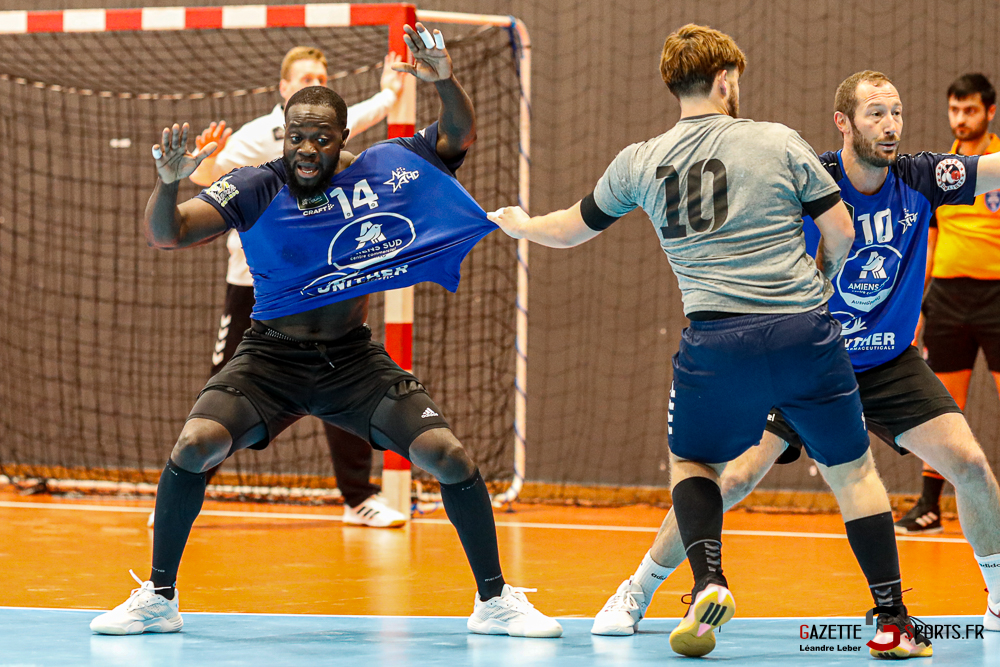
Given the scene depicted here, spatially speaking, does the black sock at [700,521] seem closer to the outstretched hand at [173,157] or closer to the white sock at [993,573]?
the white sock at [993,573]

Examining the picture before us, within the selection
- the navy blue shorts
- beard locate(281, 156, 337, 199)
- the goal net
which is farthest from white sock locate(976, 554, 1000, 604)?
the goal net

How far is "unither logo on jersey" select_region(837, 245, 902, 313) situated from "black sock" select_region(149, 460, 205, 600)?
93.2 inches

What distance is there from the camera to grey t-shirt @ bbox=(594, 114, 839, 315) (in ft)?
11.4

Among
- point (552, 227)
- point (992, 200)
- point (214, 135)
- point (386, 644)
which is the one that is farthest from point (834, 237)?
point (214, 135)

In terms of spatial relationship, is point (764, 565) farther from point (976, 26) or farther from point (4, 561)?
point (976, 26)

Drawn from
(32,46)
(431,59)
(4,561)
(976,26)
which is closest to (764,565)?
(431,59)

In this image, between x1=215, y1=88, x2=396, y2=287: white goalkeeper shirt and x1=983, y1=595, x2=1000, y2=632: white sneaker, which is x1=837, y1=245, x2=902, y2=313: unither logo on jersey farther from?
x1=215, y1=88, x2=396, y2=287: white goalkeeper shirt

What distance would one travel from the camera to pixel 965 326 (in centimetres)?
688

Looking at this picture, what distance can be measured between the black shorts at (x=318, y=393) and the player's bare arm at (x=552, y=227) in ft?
2.29

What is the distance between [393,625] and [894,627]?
170 cm

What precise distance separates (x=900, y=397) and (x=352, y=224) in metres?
2.01

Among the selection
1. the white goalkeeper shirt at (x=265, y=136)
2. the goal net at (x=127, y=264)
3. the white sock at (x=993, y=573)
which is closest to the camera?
the white sock at (x=993, y=573)

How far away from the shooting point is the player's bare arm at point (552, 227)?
3.93 metres

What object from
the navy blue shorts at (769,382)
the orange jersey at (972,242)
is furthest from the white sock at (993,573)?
the orange jersey at (972,242)
